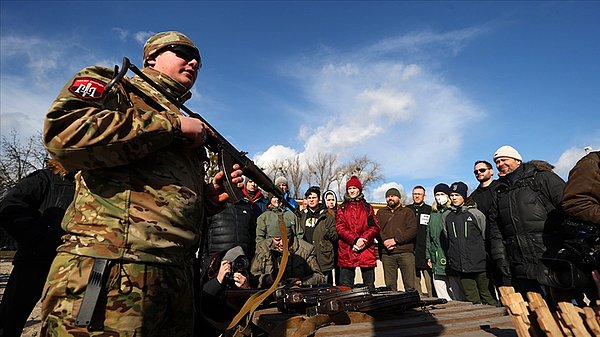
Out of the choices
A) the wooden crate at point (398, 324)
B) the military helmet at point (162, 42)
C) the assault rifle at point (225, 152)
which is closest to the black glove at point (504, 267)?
the wooden crate at point (398, 324)

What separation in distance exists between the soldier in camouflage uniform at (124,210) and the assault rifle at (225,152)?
0.23 ft

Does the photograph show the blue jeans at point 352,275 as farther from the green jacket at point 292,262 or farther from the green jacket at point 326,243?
the green jacket at point 292,262

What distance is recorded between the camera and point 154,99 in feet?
6.21

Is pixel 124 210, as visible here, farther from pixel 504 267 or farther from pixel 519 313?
pixel 504 267

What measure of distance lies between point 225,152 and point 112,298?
98cm

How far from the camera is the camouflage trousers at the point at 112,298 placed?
4.99 ft

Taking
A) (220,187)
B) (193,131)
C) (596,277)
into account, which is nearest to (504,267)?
(596,277)

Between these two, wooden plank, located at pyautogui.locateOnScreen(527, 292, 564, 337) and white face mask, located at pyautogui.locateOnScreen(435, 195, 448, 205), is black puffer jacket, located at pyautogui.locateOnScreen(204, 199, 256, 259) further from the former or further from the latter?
wooden plank, located at pyautogui.locateOnScreen(527, 292, 564, 337)

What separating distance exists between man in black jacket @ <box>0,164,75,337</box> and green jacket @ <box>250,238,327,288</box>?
2459 millimetres

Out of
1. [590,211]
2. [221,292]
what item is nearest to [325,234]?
[221,292]

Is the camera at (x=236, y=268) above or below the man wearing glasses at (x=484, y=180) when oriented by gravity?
below

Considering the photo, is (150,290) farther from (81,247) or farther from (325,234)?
(325,234)

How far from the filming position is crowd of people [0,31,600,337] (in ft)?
5.09

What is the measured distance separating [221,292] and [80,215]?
218 centimetres
